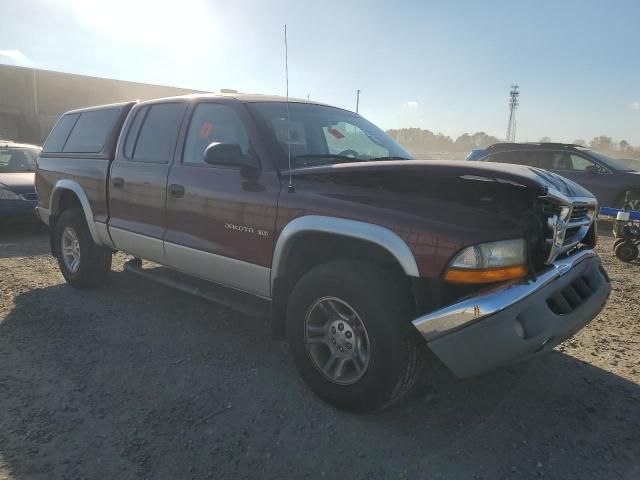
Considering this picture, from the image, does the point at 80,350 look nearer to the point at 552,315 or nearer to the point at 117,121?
the point at 117,121

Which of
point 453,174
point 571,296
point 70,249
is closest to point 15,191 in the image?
point 70,249

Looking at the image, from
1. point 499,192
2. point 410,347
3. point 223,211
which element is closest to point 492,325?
point 410,347

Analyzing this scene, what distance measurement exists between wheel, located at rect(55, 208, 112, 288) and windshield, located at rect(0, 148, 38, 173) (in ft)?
13.9

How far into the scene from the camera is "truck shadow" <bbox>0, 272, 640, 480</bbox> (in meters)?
2.40

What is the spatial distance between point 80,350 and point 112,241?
50.2 inches

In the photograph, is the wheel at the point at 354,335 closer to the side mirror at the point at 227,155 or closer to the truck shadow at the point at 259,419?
the truck shadow at the point at 259,419

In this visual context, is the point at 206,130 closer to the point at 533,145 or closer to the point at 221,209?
the point at 221,209

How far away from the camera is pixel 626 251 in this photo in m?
6.80

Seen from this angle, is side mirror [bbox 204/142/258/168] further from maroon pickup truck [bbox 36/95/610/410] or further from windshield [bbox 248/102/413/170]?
windshield [bbox 248/102/413/170]

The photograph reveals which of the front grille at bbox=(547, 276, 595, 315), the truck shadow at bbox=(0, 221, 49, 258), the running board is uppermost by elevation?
the front grille at bbox=(547, 276, 595, 315)

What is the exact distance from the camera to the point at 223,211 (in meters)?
3.41

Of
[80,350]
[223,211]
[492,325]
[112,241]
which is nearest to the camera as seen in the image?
[492,325]

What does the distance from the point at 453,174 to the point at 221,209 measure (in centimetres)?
171

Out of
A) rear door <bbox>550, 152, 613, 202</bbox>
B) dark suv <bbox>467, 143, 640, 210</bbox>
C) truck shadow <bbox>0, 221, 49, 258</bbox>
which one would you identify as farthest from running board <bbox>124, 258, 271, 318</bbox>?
rear door <bbox>550, 152, 613, 202</bbox>
